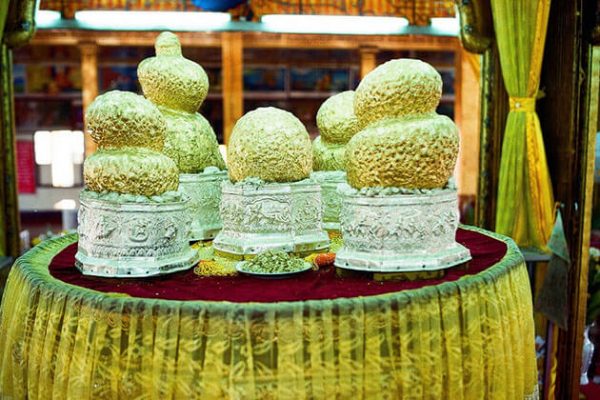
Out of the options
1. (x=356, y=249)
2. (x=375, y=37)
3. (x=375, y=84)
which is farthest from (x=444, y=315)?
(x=375, y=37)

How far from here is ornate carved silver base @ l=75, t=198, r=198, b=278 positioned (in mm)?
2041

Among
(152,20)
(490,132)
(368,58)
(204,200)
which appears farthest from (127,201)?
(368,58)

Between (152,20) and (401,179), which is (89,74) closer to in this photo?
(152,20)

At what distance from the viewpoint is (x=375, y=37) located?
488 cm

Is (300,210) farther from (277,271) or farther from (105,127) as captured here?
(105,127)

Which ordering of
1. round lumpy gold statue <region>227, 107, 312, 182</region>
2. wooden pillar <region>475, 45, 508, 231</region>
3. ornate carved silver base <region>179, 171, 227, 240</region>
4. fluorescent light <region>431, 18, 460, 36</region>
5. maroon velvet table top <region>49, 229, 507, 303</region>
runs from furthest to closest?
1. fluorescent light <region>431, 18, 460, 36</region>
2. wooden pillar <region>475, 45, 508, 231</region>
3. ornate carved silver base <region>179, 171, 227, 240</region>
4. round lumpy gold statue <region>227, 107, 312, 182</region>
5. maroon velvet table top <region>49, 229, 507, 303</region>

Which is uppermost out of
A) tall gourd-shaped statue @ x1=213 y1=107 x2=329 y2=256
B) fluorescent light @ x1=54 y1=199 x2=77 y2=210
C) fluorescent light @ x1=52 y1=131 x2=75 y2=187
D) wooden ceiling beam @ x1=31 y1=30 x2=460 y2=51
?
wooden ceiling beam @ x1=31 y1=30 x2=460 y2=51

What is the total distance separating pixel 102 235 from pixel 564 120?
8.78ft

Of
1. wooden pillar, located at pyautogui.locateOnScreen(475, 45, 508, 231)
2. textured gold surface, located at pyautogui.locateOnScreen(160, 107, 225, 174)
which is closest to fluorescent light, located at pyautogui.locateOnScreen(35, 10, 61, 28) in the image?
textured gold surface, located at pyautogui.locateOnScreen(160, 107, 225, 174)

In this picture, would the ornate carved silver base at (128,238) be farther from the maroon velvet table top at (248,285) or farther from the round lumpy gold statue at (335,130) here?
the round lumpy gold statue at (335,130)

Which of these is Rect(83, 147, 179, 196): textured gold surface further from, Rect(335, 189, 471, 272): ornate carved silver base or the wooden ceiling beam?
the wooden ceiling beam

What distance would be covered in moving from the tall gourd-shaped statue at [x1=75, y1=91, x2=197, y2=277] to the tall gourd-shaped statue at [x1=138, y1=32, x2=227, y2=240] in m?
0.52

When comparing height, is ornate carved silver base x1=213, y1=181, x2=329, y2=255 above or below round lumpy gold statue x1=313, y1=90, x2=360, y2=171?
below

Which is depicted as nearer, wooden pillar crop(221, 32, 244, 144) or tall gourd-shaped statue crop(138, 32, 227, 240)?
tall gourd-shaped statue crop(138, 32, 227, 240)
